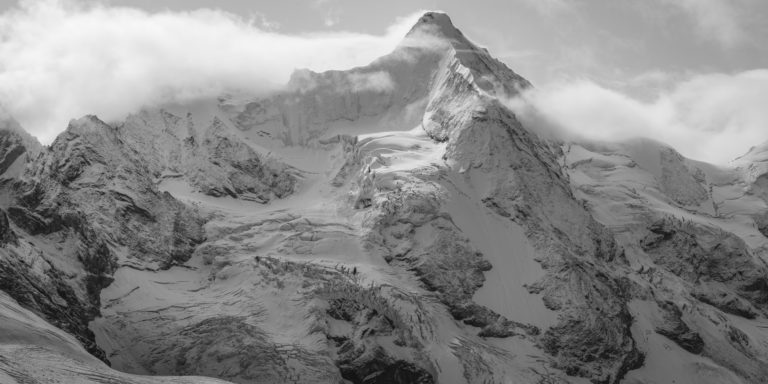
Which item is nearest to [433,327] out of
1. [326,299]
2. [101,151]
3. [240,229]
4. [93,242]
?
[326,299]

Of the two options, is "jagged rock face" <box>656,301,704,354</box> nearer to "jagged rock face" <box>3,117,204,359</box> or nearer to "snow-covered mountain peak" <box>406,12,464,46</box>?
"jagged rock face" <box>3,117,204,359</box>

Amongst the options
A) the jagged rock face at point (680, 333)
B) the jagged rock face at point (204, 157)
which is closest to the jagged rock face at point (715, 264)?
the jagged rock face at point (680, 333)

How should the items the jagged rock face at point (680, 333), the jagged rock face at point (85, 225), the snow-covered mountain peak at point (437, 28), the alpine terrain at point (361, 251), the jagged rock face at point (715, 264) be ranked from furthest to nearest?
the snow-covered mountain peak at point (437, 28) → the jagged rock face at point (715, 264) → the jagged rock face at point (680, 333) → the alpine terrain at point (361, 251) → the jagged rock face at point (85, 225)

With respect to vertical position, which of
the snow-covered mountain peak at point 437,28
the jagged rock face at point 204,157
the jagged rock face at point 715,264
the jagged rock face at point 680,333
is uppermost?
the snow-covered mountain peak at point 437,28

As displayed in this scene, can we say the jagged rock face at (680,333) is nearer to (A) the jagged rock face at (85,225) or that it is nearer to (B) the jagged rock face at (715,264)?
(B) the jagged rock face at (715,264)

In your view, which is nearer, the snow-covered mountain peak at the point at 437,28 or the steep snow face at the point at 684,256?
the steep snow face at the point at 684,256

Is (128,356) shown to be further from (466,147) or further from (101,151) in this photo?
(466,147)

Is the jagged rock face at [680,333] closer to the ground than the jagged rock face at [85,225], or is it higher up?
closer to the ground

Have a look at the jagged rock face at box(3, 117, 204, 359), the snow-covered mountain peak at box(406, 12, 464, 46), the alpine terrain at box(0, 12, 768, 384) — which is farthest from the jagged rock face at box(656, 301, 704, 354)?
the snow-covered mountain peak at box(406, 12, 464, 46)
